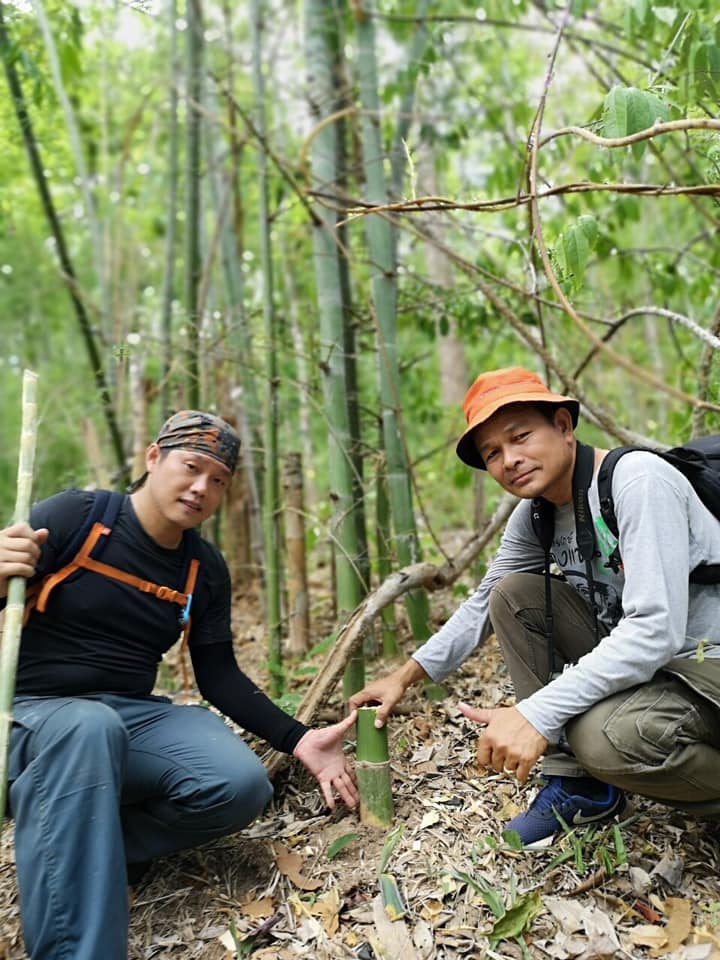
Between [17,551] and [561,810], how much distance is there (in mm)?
1760

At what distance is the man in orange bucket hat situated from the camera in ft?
6.75

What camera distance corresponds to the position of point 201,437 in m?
2.62

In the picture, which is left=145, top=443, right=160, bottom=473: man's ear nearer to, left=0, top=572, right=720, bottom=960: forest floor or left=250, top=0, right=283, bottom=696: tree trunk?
left=250, top=0, right=283, bottom=696: tree trunk

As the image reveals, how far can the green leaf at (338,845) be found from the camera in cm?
247

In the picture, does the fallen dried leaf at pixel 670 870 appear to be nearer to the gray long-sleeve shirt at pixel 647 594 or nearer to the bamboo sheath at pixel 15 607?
the gray long-sleeve shirt at pixel 647 594

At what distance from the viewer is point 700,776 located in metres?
2.09

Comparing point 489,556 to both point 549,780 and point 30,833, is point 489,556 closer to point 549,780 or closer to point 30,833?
point 549,780

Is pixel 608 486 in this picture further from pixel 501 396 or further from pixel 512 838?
pixel 512 838

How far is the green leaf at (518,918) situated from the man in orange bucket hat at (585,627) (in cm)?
26

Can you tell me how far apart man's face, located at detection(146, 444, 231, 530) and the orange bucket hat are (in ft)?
2.70

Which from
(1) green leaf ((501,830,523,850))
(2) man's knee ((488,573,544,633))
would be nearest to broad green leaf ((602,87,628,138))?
(2) man's knee ((488,573,544,633))

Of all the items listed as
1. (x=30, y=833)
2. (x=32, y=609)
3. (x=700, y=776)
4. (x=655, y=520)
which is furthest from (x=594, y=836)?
(x=32, y=609)

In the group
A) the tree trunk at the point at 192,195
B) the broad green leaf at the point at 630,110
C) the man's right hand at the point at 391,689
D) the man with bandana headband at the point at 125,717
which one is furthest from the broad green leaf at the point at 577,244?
the tree trunk at the point at 192,195

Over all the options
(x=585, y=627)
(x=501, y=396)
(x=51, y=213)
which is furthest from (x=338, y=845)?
(x=51, y=213)
